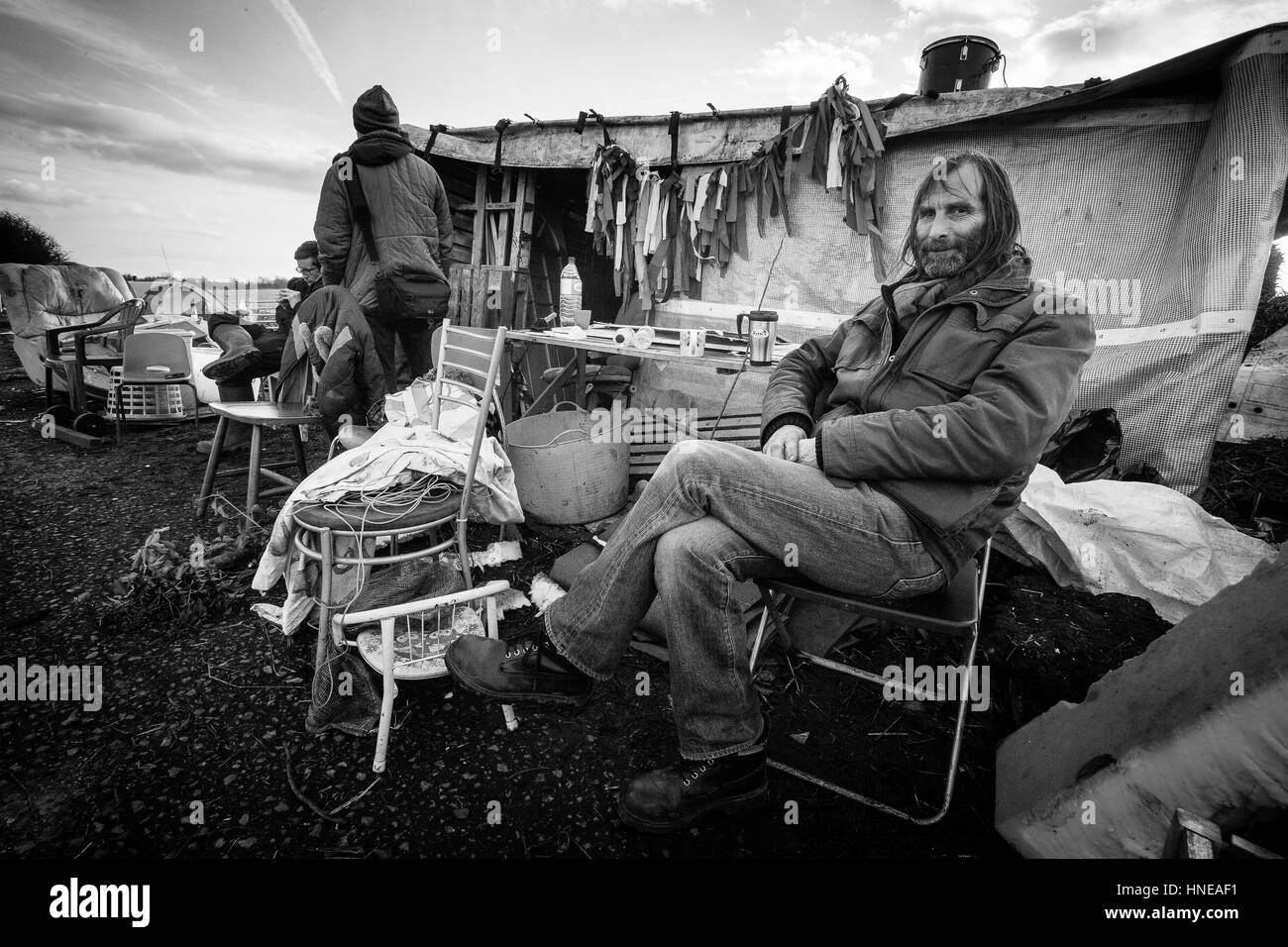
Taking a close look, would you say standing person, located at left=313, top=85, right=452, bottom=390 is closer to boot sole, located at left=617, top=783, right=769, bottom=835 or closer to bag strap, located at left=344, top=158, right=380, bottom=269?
bag strap, located at left=344, top=158, right=380, bottom=269

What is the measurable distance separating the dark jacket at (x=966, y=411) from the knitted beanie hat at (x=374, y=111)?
4.37 m

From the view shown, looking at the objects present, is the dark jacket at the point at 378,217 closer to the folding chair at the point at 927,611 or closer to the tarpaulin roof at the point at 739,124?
the tarpaulin roof at the point at 739,124

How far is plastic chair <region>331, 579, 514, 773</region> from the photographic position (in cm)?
179

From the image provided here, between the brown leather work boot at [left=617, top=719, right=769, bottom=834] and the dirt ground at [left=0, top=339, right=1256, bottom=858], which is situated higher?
the brown leather work boot at [left=617, top=719, right=769, bottom=834]

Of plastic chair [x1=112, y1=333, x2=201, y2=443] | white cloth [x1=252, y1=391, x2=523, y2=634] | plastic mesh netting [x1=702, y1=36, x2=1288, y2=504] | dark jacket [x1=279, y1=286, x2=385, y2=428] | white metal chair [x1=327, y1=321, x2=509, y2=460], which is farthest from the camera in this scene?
plastic chair [x1=112, y1=333, x2=201, y2=443]

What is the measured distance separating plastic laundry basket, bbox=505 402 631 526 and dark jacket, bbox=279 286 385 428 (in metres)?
0.94

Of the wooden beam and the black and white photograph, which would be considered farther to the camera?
the wooden beam

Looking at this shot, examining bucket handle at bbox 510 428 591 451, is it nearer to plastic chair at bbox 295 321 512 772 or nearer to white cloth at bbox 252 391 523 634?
white cloth at bbox 252 391 523 634

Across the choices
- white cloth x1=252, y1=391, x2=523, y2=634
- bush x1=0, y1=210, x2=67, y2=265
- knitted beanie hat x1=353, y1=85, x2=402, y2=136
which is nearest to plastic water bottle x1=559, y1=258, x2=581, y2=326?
white cloth x1=252, y1=391, x2=523, y2=634

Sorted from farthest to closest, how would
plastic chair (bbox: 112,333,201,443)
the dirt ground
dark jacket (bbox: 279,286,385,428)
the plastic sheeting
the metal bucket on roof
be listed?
1. plastic chair (bbox: 112,333,201,443)
2. the metal bucket on roof
3. dark jacket (bbox: 279,286,385,428)
4. the plastic sheeting
5. the dirt ground

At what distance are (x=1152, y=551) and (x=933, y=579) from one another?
6.32 feet

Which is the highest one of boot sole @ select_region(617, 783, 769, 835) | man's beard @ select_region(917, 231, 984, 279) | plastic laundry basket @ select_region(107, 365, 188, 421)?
man's beard @ select_region(917, 231, 984, 279)
